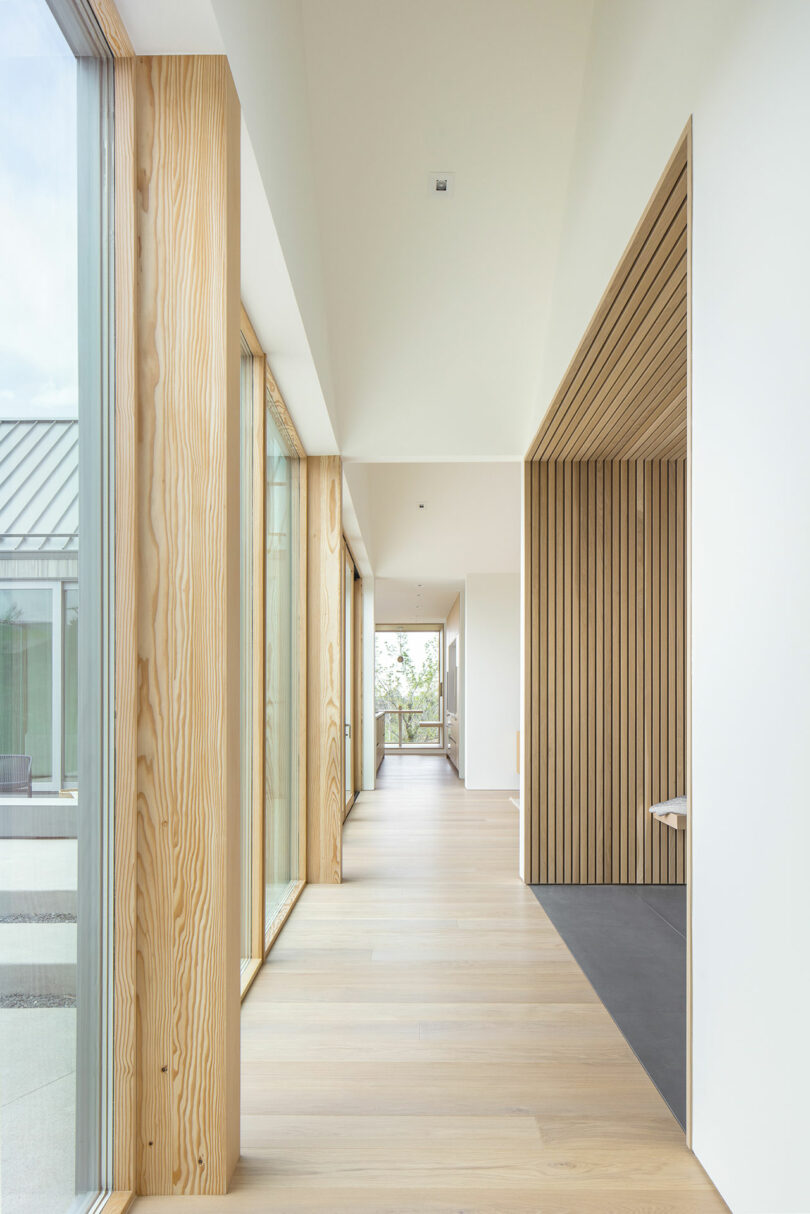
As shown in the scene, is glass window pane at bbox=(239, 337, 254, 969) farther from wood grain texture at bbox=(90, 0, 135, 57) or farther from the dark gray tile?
the dark gray tile

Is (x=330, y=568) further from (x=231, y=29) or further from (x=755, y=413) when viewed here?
(x=755, y=413)

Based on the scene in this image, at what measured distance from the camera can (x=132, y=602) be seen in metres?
1.90

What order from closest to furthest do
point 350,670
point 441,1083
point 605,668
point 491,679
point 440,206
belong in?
point 441,1083 < point 440,206 < point 605,668 < point 350,670 < point 491,679

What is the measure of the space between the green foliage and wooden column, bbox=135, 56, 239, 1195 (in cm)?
1477

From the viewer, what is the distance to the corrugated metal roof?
143 cm

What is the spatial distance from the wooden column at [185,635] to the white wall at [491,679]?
7.28m

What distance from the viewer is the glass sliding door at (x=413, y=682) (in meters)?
16.8

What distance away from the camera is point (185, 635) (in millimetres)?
1939

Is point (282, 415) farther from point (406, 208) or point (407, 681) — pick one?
point (407, 681)

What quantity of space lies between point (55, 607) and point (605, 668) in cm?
386

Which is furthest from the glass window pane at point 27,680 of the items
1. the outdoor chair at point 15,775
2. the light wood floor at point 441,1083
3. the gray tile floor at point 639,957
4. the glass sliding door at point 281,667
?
the glass sliding door at point 281,667

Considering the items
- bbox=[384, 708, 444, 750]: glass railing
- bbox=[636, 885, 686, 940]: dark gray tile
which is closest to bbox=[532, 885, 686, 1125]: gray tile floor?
bbox=[636, 885, 686, 940]: dark gray tile

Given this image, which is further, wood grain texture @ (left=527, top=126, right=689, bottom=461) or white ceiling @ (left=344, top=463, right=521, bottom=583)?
white ceiling @ (left=344, top=463, right=521, bottom=583)

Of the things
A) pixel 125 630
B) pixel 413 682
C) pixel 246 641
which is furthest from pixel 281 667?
pixel 413 682
